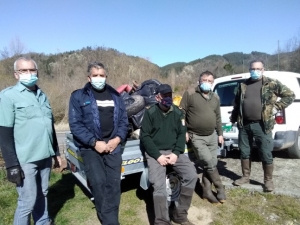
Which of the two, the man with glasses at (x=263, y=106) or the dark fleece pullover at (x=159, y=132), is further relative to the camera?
the man with glasses at (x=263, y=106)

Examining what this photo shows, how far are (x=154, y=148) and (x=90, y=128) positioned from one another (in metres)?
0.85

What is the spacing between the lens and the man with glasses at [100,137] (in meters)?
3.03

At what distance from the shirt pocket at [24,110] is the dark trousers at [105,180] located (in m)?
0.75

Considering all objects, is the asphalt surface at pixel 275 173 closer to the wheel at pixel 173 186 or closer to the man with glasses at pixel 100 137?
the wheel at pixel 173 186

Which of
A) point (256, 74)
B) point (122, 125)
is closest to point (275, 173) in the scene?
point (256, 74)

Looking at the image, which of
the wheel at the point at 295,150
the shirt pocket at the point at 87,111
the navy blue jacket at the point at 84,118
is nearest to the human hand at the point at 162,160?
the navy blue jacket at the point at 84,118

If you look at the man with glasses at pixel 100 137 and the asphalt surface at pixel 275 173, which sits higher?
the man with glasses at pixel 100 137

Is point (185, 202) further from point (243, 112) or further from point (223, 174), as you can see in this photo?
point (223, 174)

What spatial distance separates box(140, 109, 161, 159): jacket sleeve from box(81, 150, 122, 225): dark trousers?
390 mm

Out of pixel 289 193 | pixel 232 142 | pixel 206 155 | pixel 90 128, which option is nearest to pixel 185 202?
pixel 206 155

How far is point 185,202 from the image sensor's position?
3348 millimetres

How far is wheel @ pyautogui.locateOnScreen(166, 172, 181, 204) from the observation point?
3.55m

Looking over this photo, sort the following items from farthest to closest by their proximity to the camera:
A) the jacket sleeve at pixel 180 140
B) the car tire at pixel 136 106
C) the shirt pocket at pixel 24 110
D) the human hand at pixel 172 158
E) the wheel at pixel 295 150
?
the wheel at pixel 295 150 < the car tire at pixel 136 106 < the jacket sleeve at pixel 180 140 < the human hand at pixel 172 158 < the shirt pocket at pixel 24 110

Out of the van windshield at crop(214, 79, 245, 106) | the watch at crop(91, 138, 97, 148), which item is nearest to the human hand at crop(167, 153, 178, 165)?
the watch at crop(91, 138, 97, 148)
